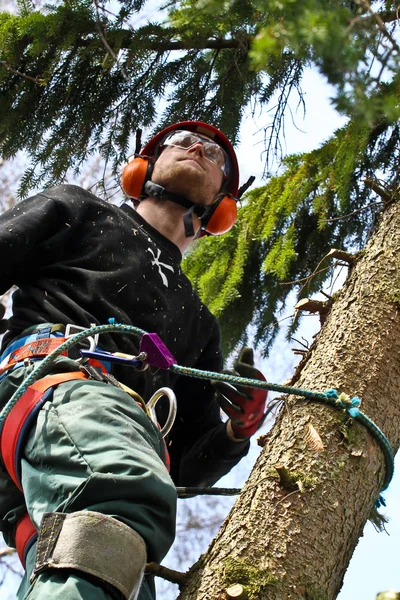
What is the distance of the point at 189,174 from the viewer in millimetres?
3324

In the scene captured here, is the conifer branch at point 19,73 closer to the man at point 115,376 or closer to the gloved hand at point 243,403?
the man at point 115,376

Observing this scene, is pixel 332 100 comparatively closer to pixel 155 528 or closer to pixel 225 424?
pixel 155 528

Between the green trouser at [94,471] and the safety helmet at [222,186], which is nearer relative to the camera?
the green trouser at [94,471]

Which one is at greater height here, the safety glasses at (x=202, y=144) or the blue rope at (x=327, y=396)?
the safety glasses at (x=202, y=144)

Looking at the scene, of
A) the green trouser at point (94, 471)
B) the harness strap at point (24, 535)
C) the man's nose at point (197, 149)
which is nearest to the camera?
the green trouser at point (94, 471)

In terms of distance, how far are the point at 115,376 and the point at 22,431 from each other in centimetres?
57

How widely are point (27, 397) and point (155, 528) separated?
1.84 ft

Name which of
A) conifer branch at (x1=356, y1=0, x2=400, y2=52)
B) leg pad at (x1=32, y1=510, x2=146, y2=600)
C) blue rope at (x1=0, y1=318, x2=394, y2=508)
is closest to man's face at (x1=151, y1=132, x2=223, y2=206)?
blue rope at (x1=0, y1=318, x2=394, y2=508)

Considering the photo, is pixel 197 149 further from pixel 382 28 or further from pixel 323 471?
pixel 323 471

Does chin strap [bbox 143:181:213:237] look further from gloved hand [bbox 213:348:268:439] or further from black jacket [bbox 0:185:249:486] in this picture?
gloved hand [bbox 213:348:268:439]

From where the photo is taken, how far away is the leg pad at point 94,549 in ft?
5.15

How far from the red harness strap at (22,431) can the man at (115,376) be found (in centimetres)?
1

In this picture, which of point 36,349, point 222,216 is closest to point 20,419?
point 36,349

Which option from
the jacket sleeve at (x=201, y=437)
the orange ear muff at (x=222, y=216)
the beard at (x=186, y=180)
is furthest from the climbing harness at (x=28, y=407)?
the orange ear muff at (x=222, y=216)
